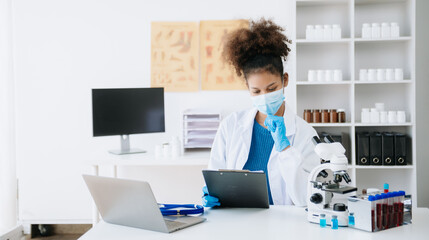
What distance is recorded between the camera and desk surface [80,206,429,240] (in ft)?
4.38

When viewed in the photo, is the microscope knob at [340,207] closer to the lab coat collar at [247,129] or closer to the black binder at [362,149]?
the lab coat collar at [247,129]

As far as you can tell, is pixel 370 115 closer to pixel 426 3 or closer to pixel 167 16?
pixel 426 3

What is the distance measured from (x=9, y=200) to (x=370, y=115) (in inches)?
113

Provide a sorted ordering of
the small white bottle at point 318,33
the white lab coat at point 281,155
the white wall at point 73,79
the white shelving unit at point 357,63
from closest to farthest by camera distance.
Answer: the white lab coat at point 281,155 → the small white bottle at point 318,33 → the white shelving unit at point 357,63 → the white wall at point 73,79

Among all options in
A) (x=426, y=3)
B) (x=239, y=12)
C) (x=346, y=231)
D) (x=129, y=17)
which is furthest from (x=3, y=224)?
(x=426, y=3)

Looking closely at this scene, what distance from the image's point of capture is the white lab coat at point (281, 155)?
5.94ft

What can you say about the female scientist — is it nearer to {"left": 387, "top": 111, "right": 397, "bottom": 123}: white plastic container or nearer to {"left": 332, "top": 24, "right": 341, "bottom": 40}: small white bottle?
{"left": 332, "top": 24, "right": 341, "bottom": 40}: small white bottle

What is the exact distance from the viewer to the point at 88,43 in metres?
3.56

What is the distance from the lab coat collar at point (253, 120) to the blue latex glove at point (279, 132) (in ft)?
0.29

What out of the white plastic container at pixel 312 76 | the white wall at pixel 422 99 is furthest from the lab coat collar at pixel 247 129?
the white wall at pixel 422 99

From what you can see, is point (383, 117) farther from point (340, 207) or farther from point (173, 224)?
point (173, 224)

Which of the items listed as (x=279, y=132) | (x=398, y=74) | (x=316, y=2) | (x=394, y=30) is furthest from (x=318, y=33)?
(x=279, y=132)

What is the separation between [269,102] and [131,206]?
805 millimetres

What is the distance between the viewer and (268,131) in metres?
2.01
